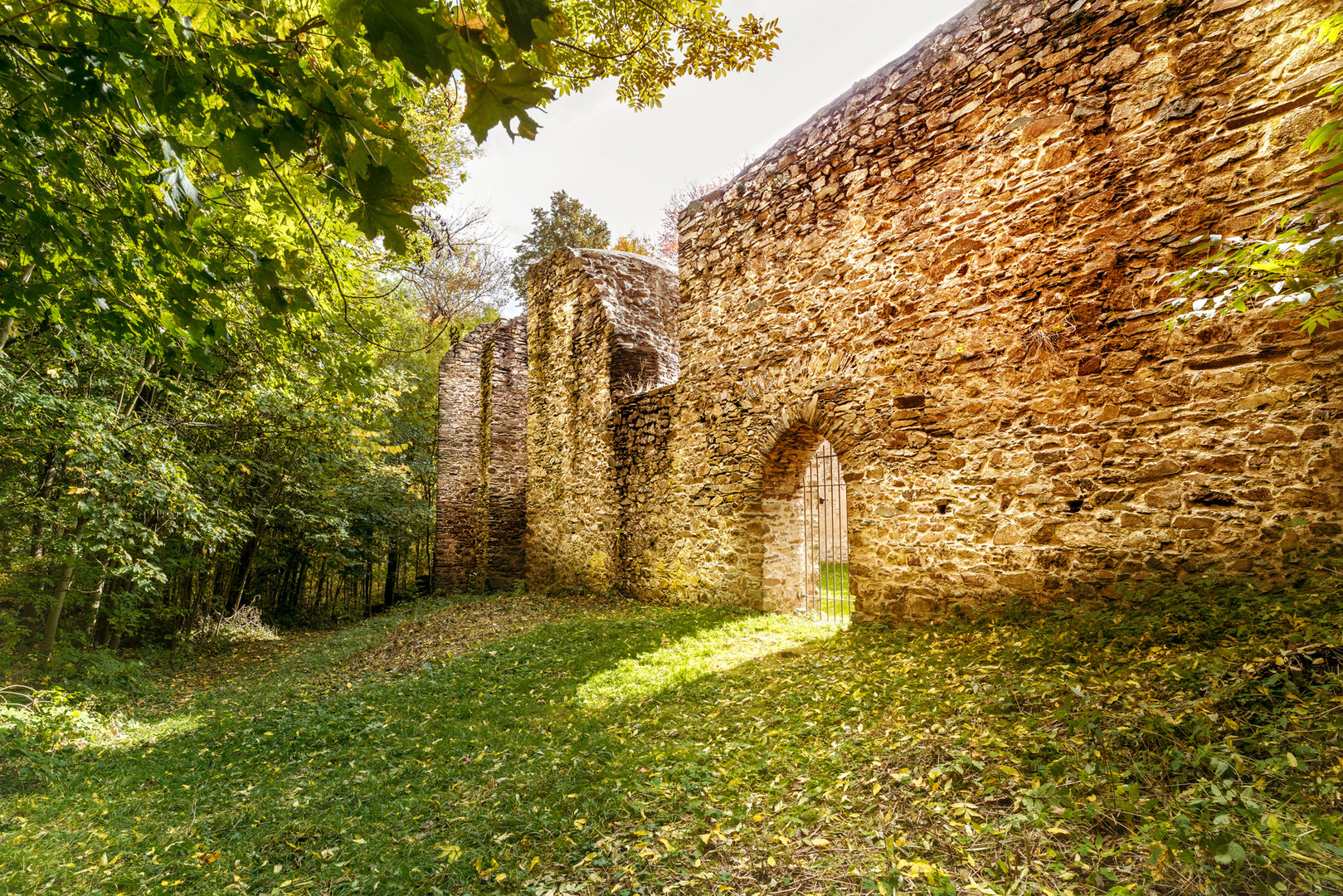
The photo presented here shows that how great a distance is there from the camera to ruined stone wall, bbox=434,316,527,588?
39.9ft

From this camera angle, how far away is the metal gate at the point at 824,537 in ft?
21.4

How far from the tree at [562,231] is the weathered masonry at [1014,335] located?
16559 millimetres

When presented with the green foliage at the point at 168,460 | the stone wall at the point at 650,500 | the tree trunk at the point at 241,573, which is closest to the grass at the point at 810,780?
the green foliage at the point at 168,460

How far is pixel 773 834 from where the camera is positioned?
8.14ft

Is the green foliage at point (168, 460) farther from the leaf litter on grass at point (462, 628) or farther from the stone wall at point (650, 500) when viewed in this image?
the stone wall at point (650, 500)

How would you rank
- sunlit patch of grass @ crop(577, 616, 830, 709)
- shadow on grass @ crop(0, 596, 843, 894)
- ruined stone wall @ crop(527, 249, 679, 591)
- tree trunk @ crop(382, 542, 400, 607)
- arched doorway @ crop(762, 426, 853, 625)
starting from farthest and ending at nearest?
tree trunk @ crop(382, 542, 400, 607) < ruined stone wall @ crop(527, 249, 679, 591) < arched doorway @ crop(762, 426, 853, 625) < sunlit patch of grass @ crop(577, 616, 830, 709) < shadow on grass @ crop(0, 596, 843, 894)

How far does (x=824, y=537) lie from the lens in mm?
7859

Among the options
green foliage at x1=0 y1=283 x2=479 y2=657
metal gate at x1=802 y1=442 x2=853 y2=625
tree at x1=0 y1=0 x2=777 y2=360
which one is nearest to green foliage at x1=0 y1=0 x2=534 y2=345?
tree at x1=0 y1=0 x2=777 y2=360

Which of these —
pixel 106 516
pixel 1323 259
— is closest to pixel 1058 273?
pixel 1323 259

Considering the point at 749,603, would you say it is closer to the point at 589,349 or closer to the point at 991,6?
the point at 589,349

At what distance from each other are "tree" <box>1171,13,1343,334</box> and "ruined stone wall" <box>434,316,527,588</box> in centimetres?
1112

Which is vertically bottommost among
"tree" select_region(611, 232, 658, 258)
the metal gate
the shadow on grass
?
the shadow on grass

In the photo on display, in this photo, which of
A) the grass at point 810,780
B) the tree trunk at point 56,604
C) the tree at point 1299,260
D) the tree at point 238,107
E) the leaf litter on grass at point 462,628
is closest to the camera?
the tree at point 238,107

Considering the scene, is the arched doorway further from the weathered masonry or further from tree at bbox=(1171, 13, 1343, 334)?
tree at bbox=(1171, 13, 1343, 334)
